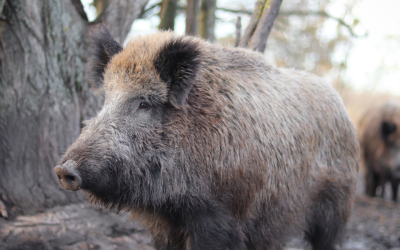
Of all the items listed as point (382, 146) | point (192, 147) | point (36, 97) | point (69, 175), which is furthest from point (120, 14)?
point (382, 146)

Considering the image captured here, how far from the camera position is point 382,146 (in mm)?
8906

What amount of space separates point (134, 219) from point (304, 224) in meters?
1.89

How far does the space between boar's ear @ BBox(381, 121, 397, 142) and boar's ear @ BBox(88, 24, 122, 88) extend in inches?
312

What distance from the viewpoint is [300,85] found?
3.84 meters

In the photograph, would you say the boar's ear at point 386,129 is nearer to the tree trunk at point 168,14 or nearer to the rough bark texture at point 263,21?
the rough bark texture at point 263,21

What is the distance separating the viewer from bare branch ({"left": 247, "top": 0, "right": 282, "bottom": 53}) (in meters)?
4.52

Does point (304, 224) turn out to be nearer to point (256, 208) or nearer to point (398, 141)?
point (256, 208)

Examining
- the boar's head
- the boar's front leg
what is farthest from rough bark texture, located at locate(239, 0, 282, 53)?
the boar's front leg

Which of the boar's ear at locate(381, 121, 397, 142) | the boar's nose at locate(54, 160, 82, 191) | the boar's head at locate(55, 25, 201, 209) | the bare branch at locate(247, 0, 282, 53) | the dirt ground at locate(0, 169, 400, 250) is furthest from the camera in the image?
the boar's ear at locate(381, 121, 397, 142)

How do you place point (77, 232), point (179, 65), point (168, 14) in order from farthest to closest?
point (168, 14) → point (77, 232) → point (179, 65)

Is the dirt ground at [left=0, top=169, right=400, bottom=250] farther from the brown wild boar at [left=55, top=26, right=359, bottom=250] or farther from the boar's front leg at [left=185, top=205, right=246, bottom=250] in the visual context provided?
the boar's front leg at [left=185, top=205, right=246, bottom=250]

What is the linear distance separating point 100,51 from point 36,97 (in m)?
1.34

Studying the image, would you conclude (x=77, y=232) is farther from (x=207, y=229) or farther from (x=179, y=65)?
(x=179, y=65)

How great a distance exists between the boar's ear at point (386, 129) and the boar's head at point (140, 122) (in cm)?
774
